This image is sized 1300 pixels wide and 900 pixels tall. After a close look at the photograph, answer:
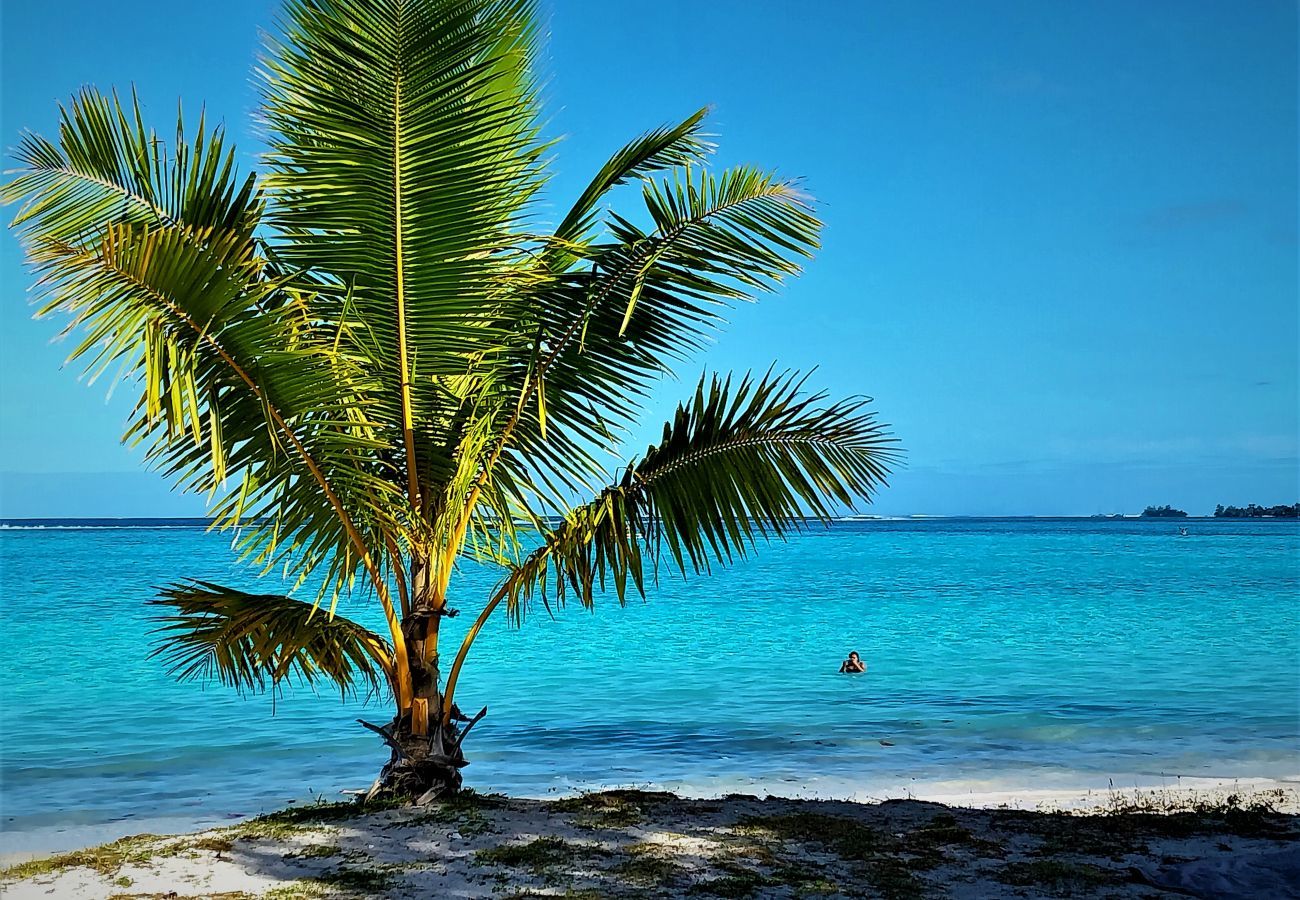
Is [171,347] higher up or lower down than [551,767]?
higher up

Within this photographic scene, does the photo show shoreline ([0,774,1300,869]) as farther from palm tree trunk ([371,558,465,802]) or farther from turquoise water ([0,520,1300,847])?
palm tree trunk ([371,558,465,802])

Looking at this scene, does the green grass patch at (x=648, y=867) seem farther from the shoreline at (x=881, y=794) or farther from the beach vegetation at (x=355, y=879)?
the shoreline at (x=881, y=794)

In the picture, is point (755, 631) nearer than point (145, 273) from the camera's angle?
No

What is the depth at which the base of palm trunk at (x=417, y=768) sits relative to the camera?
620 centimetres

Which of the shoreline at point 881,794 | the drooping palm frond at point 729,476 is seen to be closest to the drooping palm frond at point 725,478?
the drooping palm frond at point 729,476

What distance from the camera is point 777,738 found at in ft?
38.2

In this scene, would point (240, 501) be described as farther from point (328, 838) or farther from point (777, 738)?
point (777, 738)

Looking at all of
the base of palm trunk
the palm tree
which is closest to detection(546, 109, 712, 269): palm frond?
the palm tree

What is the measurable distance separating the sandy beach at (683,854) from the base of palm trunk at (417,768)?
141mm

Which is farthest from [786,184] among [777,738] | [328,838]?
[777,738]

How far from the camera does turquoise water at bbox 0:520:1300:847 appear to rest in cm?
970

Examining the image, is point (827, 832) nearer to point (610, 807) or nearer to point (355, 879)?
point (610, 807)

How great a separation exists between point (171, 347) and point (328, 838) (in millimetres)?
2555

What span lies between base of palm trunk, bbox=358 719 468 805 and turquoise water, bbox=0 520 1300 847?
3.01 meters
